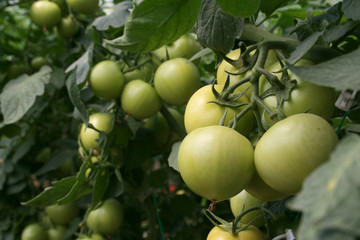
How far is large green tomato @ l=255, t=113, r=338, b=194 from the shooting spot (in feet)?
1.37

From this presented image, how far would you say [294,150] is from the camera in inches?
16.5

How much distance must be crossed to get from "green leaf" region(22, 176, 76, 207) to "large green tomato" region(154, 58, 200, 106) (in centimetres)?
31

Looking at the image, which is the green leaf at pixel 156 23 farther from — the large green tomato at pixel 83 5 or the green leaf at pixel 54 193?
the large green tomato at pixel 83 5

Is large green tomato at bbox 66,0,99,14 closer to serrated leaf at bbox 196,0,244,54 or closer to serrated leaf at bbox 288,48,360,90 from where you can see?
serrated leaf at bbox 196,0,244,54

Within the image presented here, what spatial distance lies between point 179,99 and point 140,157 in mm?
306

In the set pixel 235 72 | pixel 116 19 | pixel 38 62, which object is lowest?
pixel 38 62

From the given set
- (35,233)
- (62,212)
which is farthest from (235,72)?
(35,233)

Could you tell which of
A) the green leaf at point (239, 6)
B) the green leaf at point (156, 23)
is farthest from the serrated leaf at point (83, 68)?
the green leaf at point (239, 6)

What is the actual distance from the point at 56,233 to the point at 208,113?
1094 millimetres

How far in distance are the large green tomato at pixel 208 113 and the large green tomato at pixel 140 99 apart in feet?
1.26

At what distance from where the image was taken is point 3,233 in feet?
4.96

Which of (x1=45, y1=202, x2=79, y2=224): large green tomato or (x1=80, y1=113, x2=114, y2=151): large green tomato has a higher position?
(x1=80, y1=113, x2=114, y2=151): large green tomato

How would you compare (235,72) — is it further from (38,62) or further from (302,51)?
(38,62)

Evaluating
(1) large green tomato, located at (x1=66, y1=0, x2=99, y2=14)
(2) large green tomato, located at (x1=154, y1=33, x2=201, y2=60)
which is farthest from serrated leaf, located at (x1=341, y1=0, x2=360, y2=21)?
(1) large green tomato, located at (x1=66, y1=0, x2=99, y2=14)
